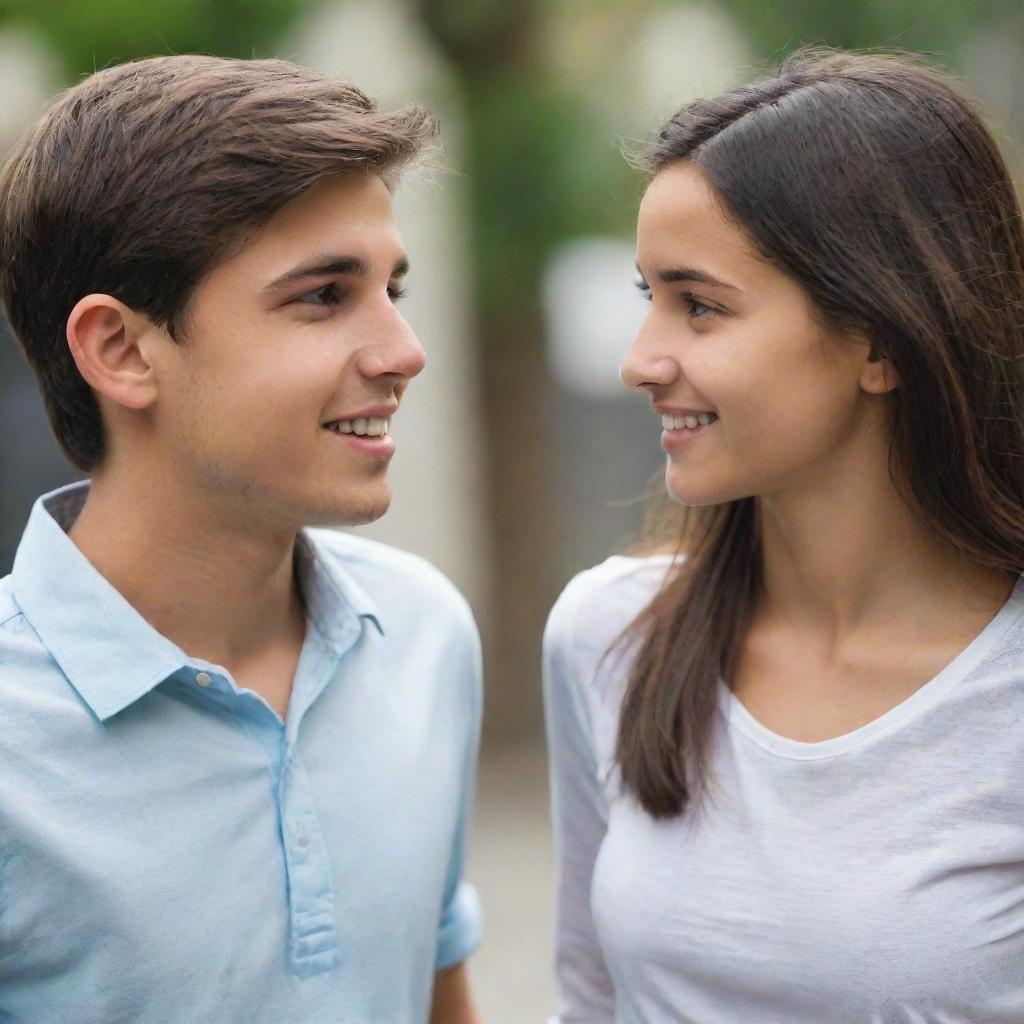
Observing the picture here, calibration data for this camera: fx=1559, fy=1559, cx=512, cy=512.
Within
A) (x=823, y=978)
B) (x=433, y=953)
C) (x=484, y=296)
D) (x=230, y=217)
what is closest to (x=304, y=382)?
(x=230, y=217)

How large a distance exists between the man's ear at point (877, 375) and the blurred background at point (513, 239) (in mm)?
2580

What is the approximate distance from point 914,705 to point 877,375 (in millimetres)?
483

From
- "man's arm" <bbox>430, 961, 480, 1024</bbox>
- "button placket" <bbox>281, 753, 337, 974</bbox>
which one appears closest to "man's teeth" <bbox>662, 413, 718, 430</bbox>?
"button placket" <bbox>281, 753, 337, 974</bbox>

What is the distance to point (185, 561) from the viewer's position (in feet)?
7.76

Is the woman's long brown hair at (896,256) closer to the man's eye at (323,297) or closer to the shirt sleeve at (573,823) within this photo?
the shirt sleeve at (573,823)

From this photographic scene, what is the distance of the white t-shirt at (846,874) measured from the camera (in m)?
2.11

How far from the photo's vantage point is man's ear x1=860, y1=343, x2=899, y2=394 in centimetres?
228

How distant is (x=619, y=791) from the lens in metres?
2.45

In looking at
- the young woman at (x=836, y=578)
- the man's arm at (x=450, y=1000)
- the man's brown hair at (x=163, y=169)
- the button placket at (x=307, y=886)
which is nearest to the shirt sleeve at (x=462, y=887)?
the man's arm at (x=450, y=1000)

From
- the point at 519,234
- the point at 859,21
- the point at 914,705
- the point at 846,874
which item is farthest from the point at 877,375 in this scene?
the point at 519,234

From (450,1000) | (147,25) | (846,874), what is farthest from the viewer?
(147,25)

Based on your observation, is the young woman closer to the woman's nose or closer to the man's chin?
the woman's nose

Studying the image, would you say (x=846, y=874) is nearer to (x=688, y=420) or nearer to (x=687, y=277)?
(x=688, y=420)

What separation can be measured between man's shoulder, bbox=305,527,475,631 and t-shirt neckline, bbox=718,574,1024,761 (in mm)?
664
